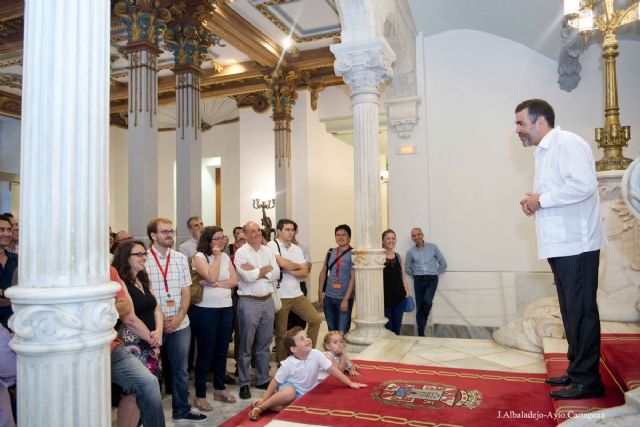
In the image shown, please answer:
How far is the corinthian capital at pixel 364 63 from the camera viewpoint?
5594 millimetres

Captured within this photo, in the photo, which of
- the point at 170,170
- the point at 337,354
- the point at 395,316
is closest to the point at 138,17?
the point at 395,316

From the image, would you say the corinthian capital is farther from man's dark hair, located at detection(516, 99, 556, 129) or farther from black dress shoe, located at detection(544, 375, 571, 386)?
black dress shoe, located at detection(544, 375, 571, 386)

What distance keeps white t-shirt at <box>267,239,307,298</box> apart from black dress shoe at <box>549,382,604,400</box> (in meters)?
2.99

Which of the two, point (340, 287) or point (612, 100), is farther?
point (340, 287)

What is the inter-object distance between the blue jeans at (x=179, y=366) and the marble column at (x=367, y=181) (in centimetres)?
188

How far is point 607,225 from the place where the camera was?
4688 millimetres

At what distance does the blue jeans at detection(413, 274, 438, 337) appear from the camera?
288 inches

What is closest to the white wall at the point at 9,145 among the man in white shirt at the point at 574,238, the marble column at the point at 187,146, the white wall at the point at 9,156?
the white wall at the point at 9,156

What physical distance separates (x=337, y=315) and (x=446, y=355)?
147cm

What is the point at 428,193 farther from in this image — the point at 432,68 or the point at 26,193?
the point at 26,193

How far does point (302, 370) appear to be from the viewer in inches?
148

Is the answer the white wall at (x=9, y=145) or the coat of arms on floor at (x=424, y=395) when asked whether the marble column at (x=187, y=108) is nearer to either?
the coat of arms on floor at (x=424, y=395)

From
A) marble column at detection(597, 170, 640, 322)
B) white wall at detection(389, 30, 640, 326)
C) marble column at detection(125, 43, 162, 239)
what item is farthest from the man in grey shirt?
marble column at detection(125, 43, 162, 239)

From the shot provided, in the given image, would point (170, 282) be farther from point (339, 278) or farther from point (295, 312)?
point (339, 278)
